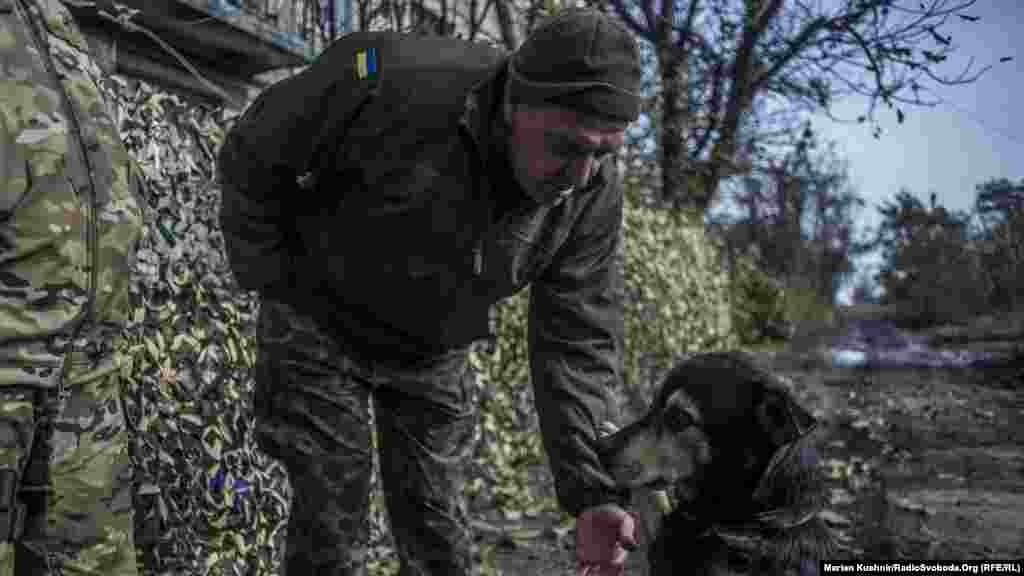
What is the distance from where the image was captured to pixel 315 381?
2.43m

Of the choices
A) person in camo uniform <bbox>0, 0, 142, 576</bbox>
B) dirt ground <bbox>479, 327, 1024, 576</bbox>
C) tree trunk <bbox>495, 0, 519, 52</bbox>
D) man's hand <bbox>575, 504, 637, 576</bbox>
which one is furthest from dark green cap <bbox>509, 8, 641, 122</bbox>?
tree trunk <bbox>495, 0, 519, 52</bbox>

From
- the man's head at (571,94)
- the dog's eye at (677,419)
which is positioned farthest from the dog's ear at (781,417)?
the man's head at (571,94)

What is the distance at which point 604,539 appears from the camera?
2322 mm

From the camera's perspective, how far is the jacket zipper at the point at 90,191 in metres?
1.52

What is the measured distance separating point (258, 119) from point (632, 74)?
1090mm

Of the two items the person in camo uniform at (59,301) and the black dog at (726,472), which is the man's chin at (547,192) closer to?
the black dog at (726,472)

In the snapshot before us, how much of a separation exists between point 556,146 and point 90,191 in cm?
113

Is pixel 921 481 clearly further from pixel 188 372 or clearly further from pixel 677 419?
pixel 188 372

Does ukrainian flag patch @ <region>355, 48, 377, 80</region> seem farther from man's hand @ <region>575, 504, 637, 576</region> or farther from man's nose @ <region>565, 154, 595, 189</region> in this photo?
man's hand @ <region>575, 504, 637, 576</region>

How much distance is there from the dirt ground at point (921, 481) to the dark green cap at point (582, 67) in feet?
10.5

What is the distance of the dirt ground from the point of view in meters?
4.65

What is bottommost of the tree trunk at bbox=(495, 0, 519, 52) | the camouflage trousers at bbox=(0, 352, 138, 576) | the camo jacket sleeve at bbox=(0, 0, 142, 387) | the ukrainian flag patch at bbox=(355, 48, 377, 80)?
the camouflage trousers at bbox=(0, 352, 138, 576)

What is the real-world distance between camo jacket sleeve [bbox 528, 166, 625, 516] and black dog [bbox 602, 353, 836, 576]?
0.65 ft

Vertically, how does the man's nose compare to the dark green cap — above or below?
below
